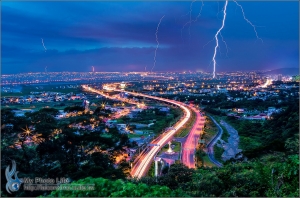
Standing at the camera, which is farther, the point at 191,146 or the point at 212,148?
the point at 212,148

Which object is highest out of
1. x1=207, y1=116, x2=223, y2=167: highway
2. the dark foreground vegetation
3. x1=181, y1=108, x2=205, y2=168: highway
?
the dark foreground vegetation

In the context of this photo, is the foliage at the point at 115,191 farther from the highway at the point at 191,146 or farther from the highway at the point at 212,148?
the highway at the point at 212,148

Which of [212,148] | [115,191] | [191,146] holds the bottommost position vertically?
[212,148]

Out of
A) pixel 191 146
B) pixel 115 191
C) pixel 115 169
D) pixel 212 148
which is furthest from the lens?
pixel 212 148

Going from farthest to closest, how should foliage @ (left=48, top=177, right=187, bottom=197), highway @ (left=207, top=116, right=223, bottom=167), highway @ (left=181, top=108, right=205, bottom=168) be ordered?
highway @ (left=207, top=116, right=223, bottom=167)
highway @ (left=181, top=108, right=205, bottom=168)
foliage @ (left=48, top=177, right=187, bottom=197)

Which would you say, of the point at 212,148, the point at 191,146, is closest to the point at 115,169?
the point at 191,146

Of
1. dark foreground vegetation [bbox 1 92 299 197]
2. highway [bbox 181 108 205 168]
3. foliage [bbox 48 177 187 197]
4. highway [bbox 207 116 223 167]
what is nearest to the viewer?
foliage [bbox 48 177 187 197]

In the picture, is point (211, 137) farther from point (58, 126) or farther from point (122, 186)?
point (122, 186)

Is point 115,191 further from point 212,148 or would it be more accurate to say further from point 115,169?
point 212,148

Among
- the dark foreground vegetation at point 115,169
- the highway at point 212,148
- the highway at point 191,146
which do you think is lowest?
the highway at point 212,148

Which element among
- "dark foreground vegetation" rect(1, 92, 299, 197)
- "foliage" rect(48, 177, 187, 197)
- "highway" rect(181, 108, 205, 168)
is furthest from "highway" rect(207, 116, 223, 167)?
"foliage" rect(48, 177, 187, 197)

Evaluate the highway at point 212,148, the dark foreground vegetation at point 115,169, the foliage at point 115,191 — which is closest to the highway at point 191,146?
A: the highway at point 212,148

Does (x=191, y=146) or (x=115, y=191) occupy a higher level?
(x=115, y=191)

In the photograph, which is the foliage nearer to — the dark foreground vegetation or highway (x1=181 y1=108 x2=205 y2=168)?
the dark foreground vegetation
